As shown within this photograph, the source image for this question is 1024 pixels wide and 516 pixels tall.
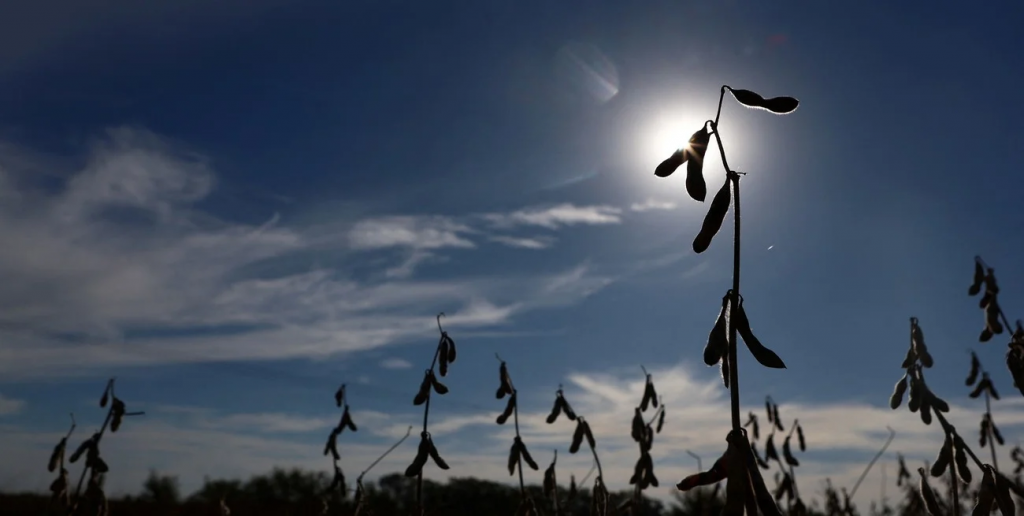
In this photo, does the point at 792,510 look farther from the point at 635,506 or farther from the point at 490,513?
the point at 490,513

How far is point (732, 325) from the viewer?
1374 millimetres

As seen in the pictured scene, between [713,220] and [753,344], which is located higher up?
[713,220]

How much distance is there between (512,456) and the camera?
18.1ft

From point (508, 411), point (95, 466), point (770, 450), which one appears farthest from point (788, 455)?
point (95, 466)

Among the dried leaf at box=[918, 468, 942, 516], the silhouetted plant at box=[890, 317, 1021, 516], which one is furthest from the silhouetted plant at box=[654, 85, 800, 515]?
the dried leaf at box=[918, 468, 942, 516]

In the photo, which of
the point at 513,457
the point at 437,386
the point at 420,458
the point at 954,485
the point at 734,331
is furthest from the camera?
the point at 513,457

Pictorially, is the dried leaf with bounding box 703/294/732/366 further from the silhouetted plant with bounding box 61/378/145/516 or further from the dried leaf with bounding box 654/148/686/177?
the silhouetted plant with bounding box 61/378/145/516

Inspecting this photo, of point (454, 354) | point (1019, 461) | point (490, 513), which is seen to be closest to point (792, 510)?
point (454, 354)

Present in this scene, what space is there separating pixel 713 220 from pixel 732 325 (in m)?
0.25

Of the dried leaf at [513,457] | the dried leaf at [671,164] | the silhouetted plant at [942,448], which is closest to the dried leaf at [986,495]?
the silhouetted plant at [942,448]

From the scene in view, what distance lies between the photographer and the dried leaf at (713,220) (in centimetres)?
152

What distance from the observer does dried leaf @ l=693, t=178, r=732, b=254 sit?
152cm

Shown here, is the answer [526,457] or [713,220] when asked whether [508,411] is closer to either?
[526,457]

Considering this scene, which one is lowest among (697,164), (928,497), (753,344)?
(928,497)
